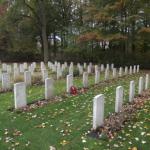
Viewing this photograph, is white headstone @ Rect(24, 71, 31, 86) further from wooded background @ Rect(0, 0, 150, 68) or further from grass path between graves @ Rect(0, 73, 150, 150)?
wooded background @ Rect(0, 0, 150, 68)

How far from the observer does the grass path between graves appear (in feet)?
23.0

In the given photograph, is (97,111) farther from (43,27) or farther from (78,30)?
(78,30)

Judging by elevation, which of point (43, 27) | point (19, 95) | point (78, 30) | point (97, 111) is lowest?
point (97, 111)

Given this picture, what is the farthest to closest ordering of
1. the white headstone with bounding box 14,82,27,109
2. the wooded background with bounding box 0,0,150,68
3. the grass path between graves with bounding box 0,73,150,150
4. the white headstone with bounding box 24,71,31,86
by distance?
1. the wooded background with bounding box 0,0,150,68
2. the white headstone with bounding box 24,71,31,86
3. the white headstone with bounding box 14,82,27,109
4. the grass path between graves with bounding box 0,73,150,150

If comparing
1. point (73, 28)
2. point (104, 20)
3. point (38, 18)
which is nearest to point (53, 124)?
point (104, 20)

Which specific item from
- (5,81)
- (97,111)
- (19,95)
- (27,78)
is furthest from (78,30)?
(97,111)

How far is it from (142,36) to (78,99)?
17959 millimetres

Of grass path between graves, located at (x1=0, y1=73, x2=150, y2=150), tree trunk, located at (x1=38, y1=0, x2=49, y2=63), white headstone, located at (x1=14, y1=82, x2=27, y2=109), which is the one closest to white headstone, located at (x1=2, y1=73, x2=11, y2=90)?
grass path between graves, located at (x1=0, y1=73, x2=150, y2=150)

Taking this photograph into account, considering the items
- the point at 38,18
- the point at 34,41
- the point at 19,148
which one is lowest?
the point at 19,148

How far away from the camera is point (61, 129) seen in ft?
26.1

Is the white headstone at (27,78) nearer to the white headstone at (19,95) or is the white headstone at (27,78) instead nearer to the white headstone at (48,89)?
the white headstone at (48,89)

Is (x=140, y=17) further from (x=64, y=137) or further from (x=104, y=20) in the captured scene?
(x=64, y=137)

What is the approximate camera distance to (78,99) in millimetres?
11352

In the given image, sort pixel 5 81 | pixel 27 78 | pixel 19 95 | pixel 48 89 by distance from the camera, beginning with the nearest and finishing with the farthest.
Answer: pixel 19 95 → pixel 48 89 → pixel 5 81 → pixel 27 78
